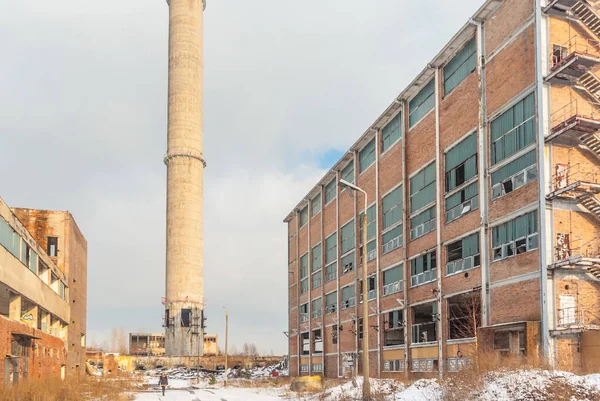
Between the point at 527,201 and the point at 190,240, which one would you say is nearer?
the point at 527,201

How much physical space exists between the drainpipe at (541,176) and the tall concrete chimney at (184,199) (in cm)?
6150

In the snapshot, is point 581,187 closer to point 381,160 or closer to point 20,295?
point 381,160

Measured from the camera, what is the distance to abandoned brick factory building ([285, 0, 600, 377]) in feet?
93.0

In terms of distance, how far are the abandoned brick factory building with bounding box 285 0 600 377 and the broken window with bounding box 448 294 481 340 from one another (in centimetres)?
11

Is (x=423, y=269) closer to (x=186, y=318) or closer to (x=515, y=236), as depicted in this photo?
(x=515, y=236)

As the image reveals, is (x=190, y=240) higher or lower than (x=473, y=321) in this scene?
higher

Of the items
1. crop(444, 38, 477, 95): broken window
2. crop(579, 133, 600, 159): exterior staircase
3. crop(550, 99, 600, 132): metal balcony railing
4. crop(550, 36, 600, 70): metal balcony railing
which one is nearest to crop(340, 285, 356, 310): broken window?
crop(444, 38, 477, 95): broken window

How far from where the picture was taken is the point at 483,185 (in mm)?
33156

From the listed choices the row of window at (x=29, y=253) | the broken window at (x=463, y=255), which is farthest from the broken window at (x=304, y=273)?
the broken window at (x=463, y=255)

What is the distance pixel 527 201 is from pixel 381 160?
1910cm

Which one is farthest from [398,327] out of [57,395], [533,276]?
[57,395]

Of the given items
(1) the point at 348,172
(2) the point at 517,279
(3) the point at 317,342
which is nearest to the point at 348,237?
(1) the point at 348,172

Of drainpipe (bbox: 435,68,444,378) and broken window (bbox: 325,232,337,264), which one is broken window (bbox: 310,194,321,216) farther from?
drainpipe (bbox: 435,68,444,378)

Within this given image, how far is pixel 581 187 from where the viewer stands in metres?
28.0
